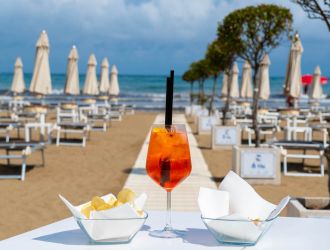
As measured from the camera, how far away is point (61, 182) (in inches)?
319

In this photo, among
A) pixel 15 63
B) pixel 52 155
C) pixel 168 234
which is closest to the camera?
pixel 168 234

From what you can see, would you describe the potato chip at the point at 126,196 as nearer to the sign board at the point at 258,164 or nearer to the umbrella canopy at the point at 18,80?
the sign board at the point at 258,164

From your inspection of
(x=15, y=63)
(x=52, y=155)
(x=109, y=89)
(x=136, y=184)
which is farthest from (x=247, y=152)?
(x=109, y=89)

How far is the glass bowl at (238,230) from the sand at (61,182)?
367 centimetres

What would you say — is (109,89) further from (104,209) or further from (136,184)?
(104,209)

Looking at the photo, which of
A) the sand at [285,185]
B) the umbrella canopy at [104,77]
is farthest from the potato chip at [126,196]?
the umbrella canopy at [104,77]

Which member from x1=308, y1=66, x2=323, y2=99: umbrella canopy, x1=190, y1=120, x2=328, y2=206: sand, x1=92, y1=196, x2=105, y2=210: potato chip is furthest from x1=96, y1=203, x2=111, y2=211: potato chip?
x1=308, y1=66, x2=323, y2=99: umbrella canopy

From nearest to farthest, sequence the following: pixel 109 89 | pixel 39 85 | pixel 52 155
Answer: pixel 52 155, pixel 39 85, pixel 109 89

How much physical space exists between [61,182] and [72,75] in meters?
12.5

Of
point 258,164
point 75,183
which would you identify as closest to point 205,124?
point 258,164

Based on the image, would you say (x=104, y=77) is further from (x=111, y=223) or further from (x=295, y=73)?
(x=111, y=223)

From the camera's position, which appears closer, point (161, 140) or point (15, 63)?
point (161, 140)

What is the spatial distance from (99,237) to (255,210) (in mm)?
482

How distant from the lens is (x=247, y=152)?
804 centimetres
